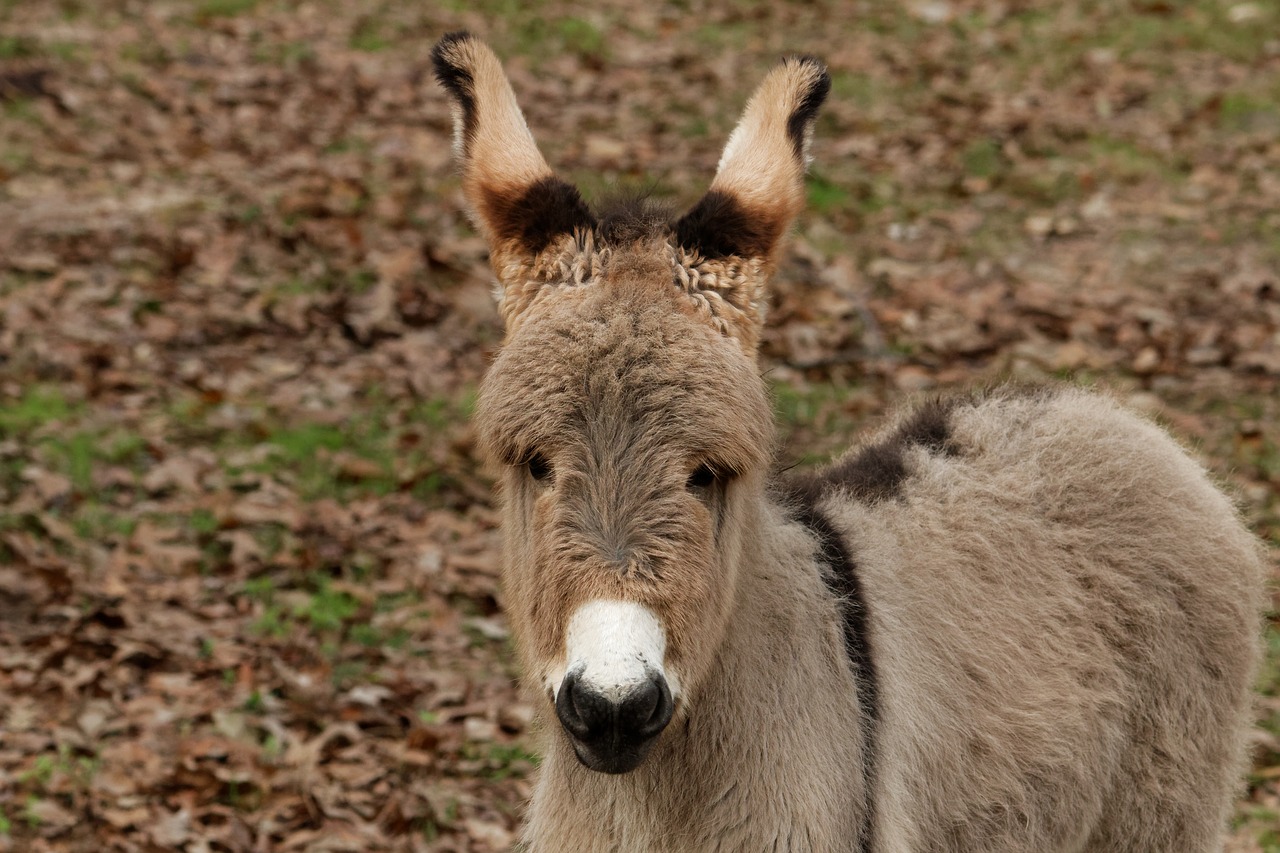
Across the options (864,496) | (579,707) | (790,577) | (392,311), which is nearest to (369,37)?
(392,311)

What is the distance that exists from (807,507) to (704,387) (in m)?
1.00

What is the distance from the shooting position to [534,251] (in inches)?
135

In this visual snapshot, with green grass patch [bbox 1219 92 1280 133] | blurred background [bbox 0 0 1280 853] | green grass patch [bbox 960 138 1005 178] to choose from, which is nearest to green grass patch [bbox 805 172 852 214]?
blurred background [bbox 0 0 1280 853]

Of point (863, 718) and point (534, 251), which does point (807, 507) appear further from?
point (534, 251)

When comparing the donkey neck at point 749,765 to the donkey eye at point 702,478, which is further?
the donkey neck at point 749,765

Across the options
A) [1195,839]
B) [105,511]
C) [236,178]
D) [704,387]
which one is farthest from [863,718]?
[236,178]

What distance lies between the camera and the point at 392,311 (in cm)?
886

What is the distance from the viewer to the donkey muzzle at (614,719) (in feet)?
8.88

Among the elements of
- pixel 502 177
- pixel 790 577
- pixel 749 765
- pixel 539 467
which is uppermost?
pixel 502 177

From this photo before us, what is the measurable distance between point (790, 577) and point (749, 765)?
1.78ft

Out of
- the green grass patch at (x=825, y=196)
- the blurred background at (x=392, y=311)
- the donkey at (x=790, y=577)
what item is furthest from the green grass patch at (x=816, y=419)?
the donkey at (x=790, y=577)

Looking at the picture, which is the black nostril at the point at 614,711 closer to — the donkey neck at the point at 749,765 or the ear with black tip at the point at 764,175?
the donkey neck at the point at 749,765

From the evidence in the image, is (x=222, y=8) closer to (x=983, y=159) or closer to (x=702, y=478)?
(x=983, y=159)

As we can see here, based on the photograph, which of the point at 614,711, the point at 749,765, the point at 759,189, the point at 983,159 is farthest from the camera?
the point at 983,159
